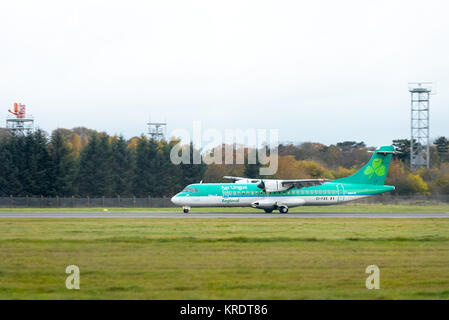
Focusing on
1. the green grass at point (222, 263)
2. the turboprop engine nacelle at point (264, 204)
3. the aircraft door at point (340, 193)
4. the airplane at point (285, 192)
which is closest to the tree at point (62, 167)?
the airplane at point (285, 192)

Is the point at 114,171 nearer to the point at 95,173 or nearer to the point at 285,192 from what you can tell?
the point at 95,173

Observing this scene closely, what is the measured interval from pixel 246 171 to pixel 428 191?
24.0 metres

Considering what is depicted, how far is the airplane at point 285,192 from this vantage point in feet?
151

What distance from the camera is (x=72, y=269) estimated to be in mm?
14430

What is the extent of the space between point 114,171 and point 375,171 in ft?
135

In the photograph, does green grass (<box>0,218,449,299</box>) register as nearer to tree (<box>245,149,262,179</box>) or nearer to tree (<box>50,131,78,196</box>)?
tree (<box>245,149,262,179</box>)

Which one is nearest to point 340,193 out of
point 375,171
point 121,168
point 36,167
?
point 375,171

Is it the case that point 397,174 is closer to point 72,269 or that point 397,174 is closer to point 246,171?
point 246,171

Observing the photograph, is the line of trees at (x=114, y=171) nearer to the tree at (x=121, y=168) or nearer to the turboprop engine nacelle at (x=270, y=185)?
the tree at (x=121, y=168)

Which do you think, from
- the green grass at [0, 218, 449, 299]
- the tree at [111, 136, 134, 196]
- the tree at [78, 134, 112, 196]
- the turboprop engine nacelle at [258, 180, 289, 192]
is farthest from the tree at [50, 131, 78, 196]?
the green grass at [0, 218, 449, 299]

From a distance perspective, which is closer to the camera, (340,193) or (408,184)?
(340,193)

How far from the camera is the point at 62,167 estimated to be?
73.3 m

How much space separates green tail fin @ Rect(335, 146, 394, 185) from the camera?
49.0 meters
